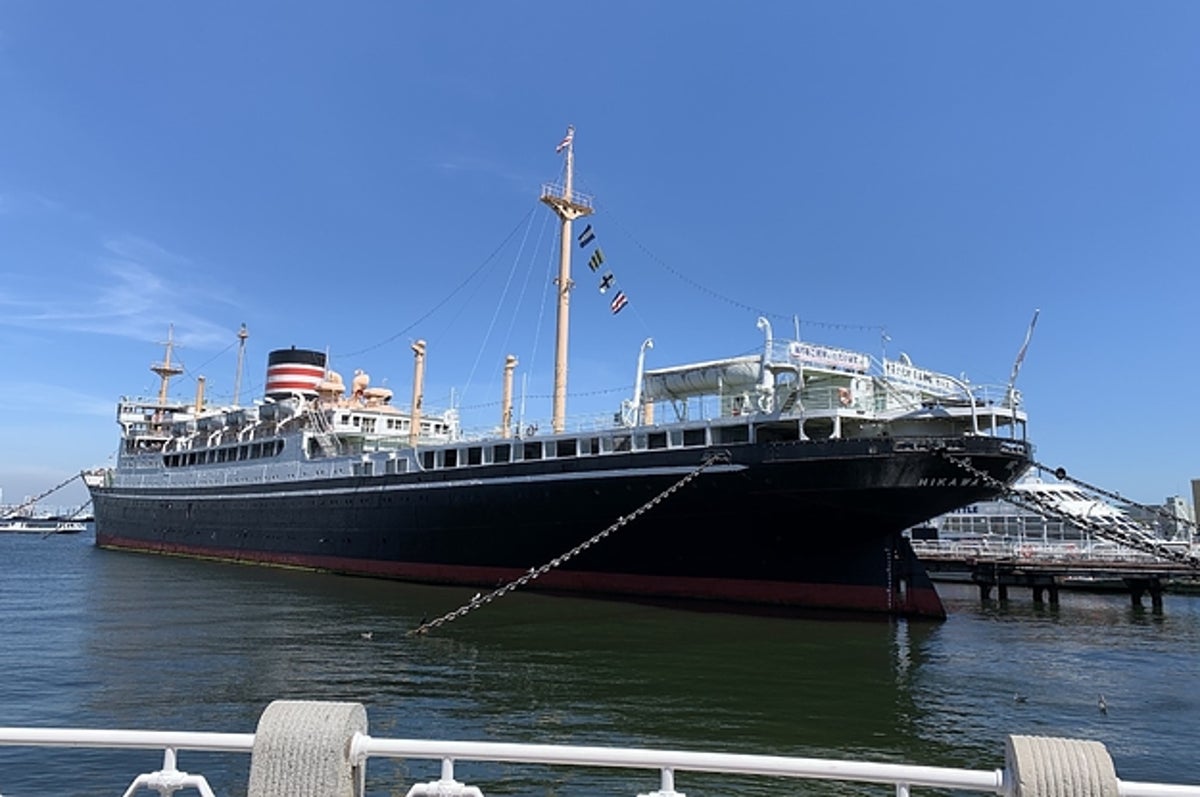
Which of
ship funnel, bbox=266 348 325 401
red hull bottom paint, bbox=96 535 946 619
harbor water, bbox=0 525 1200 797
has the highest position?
ship funnel, bbox=266 348 325 401

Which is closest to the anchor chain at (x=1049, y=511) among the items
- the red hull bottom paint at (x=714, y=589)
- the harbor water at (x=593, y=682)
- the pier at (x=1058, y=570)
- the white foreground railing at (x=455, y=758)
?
the harbor water at (x=593, y=682)

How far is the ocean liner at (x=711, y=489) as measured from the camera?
23.6m

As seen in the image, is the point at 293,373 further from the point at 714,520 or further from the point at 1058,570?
the point at 1058,570

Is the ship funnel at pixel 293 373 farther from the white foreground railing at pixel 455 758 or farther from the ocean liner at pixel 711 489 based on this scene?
the white foreground railing at pixel 455 758

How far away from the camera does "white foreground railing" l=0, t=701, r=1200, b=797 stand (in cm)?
402

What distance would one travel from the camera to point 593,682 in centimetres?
1600

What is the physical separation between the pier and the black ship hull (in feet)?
42.1

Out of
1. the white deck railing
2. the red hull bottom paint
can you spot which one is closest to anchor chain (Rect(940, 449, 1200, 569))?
the red hull bottom paint

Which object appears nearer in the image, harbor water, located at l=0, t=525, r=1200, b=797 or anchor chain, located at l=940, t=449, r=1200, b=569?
harbor water, located at l=0, t=525, r=1200, b=797

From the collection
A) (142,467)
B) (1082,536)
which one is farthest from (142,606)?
(1082,536)

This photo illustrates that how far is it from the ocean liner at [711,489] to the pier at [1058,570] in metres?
13.2

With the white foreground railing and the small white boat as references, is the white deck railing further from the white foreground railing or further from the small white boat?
the small white boat

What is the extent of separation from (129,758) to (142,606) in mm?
18565

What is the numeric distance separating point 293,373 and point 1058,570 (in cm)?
4324
